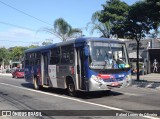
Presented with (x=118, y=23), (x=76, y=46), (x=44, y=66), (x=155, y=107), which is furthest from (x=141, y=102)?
(x=118, y=23)

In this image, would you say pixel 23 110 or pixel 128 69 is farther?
pixel 128 69

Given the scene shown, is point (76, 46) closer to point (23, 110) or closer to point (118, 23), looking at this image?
point (23, 110)

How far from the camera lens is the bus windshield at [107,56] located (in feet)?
48.3

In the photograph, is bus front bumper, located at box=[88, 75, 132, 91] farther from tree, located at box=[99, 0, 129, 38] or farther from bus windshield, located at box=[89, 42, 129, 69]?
tree, located at box=[99, 0, 129, 38]

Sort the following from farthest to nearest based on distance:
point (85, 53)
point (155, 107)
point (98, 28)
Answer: point (98, 28), point (85, 53), point (155, 107)

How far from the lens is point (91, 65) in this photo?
1461 centimetres

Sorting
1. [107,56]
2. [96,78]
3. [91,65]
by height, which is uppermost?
[107,56]

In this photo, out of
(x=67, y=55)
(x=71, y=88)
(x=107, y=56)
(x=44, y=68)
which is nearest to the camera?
(x=107, y=56)

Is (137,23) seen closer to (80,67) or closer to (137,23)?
(137,23)

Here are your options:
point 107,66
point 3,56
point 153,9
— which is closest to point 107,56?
point 107,66

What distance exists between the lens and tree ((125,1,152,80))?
2450cm

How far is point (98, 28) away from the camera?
3534cm

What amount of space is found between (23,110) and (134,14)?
49.6 feet

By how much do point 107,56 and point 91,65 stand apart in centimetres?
97
